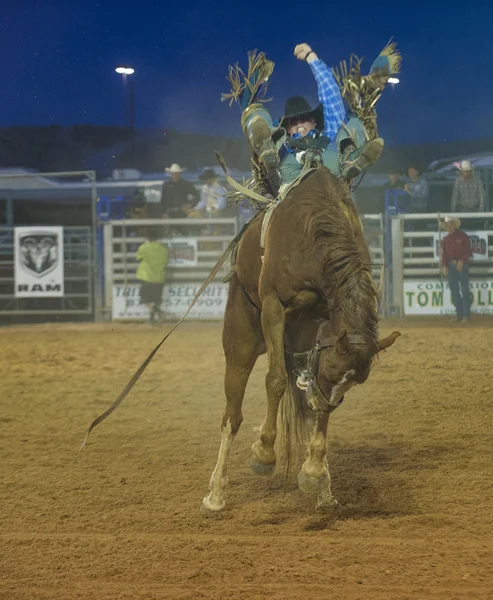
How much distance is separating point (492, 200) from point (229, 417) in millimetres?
11534

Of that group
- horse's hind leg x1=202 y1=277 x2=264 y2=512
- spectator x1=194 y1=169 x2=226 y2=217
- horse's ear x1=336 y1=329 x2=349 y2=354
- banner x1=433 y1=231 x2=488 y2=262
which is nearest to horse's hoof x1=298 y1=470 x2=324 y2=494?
horse's hind leg x1=202 y1=277 x2=264 y2=512

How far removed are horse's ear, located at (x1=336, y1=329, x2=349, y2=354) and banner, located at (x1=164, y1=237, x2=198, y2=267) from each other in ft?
36.1

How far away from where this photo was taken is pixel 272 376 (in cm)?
404

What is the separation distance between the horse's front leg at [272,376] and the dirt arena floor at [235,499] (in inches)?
11.3

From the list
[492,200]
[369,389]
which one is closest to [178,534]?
[369,389]

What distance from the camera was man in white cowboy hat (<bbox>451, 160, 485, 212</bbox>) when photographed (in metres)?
14.2

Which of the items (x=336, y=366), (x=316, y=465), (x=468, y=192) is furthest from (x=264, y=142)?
(x=468, y=192)

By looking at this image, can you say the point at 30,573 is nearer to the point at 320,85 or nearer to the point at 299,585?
the point at 299,585

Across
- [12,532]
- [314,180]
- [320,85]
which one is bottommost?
[12,532]

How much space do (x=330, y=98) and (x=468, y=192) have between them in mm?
9982

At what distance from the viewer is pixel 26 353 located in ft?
35.6

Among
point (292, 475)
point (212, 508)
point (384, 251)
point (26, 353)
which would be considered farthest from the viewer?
point (384, 251)

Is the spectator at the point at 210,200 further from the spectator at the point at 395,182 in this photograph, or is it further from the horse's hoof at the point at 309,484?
the horse's hoof at the point at 309,484

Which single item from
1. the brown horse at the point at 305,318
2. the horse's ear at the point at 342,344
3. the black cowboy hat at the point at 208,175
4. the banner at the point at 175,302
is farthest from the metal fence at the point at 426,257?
the horse's ear at the point at 342,344
